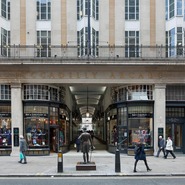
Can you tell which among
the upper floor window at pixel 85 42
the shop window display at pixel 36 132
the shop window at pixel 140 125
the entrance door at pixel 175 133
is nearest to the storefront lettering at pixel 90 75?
the upper floor window at pixel 85 42

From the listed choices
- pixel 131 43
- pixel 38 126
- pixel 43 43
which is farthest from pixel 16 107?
pixel 131 43

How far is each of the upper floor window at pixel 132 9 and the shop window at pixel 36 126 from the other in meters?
9.09

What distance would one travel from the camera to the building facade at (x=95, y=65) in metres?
23.4

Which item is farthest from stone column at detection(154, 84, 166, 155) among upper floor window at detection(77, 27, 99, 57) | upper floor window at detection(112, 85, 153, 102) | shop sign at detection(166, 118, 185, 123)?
upper floor window at detection(77, 27, 99, 57)

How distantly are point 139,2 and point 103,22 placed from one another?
3.04m

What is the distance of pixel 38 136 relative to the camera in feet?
78.8

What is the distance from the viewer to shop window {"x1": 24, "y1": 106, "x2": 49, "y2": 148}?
23.8 metres

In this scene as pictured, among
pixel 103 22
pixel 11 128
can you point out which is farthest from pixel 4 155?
pixel 103 22

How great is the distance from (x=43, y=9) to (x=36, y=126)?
849cm

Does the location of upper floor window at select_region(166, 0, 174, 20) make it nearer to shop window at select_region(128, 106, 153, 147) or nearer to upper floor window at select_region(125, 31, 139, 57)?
upper floor window at select_region(125, 31, 139, 57)

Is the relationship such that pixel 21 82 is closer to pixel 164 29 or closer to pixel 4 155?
pixel 4 155

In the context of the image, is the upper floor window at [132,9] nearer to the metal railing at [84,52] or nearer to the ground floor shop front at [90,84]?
the metal railing at [84,52]

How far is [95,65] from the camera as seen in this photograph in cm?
2325

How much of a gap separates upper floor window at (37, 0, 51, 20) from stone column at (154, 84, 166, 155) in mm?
9379
